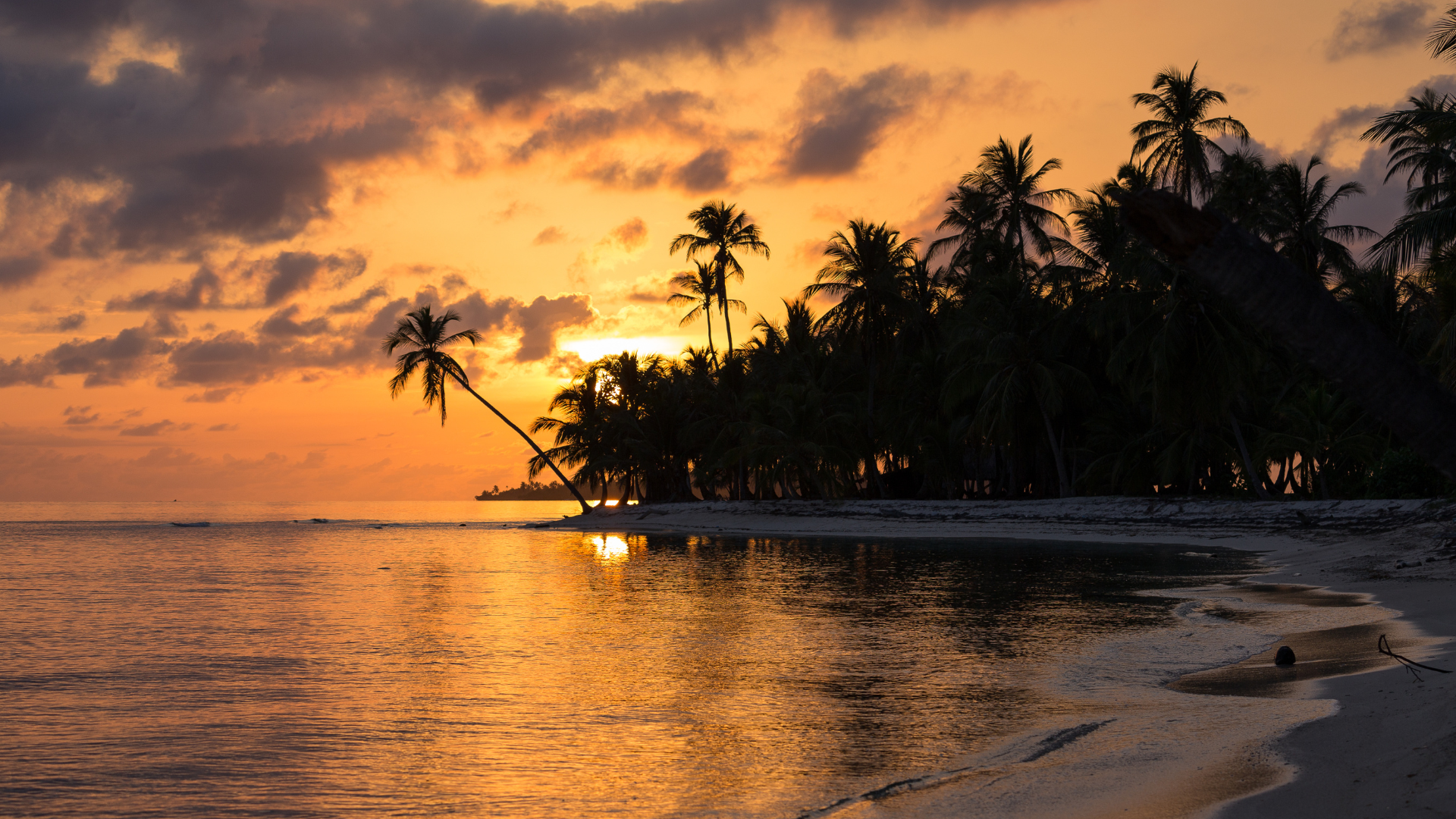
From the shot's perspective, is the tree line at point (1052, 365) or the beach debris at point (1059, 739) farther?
the tree line at point (1052, 365)

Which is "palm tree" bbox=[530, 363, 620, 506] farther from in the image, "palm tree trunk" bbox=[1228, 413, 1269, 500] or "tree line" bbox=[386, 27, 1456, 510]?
"palm tree trunk" bbox=[1228, 413, 1269, 500]

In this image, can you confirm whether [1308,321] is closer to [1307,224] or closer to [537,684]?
[537,684]

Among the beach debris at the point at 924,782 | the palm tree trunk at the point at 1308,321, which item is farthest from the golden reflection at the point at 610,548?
the palm tree trunk at the point at 1308,321

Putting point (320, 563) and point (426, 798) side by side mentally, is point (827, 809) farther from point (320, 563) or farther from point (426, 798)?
point (320, 563)

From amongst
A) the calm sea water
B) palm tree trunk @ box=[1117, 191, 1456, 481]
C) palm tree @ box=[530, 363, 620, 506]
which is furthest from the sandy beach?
palm tree @ box=[530, 363, 620, 506]

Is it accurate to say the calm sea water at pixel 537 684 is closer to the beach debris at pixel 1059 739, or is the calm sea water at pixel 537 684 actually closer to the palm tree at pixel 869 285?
the beach debris at pixel 1059 739

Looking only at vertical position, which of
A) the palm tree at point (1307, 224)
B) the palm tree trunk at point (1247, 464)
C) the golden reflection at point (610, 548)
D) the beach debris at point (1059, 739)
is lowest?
the golden reflection at point (610, 548)

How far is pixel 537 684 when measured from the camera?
11055 millimetres

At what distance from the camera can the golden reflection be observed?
32.8 meters

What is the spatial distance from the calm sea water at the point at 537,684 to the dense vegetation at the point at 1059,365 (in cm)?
1050

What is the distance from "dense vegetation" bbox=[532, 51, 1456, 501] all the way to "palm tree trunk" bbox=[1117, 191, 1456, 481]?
1857 centimetres

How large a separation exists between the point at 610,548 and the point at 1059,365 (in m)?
20.2

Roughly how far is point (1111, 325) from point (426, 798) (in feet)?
111

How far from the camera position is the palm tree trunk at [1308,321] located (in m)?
3.21
